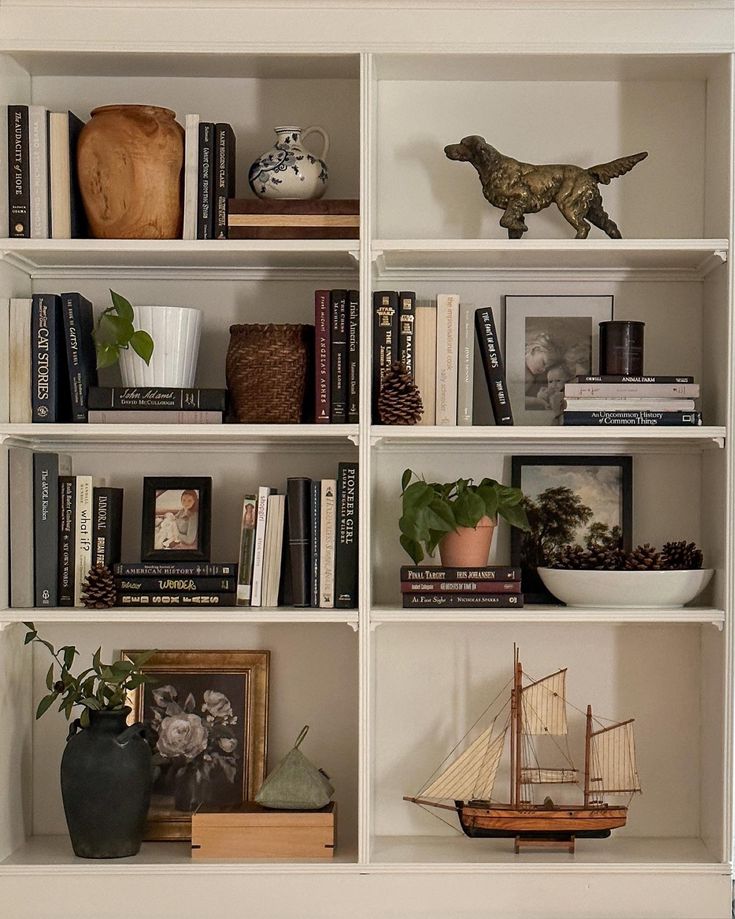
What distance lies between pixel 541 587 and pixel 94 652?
3.18 feet

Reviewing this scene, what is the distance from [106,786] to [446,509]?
845 millimetres

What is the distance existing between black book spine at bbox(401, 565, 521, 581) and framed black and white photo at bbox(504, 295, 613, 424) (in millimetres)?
409

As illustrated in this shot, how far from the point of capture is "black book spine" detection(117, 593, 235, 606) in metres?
2.27

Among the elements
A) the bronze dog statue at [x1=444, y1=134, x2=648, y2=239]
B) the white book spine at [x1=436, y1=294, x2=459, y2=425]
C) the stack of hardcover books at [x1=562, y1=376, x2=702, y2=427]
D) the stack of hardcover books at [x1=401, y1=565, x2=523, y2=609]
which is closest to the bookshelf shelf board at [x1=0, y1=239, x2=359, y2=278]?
the white book spine at [x1=436, y1=294, x2=459, y2=425]

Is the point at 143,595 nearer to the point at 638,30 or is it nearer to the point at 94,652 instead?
the point at 94,652

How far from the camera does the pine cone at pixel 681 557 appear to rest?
229 centimetres

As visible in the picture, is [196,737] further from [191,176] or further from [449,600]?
[191,176]

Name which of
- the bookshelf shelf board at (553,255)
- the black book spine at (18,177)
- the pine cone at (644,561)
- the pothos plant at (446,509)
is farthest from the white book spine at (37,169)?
the pine cone at (644,561)

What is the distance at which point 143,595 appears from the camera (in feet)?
7.46

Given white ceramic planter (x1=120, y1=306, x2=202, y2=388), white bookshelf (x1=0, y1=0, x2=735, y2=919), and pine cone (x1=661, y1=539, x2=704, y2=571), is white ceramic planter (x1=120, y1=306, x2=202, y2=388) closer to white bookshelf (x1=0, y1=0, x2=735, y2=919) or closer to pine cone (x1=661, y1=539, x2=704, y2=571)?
white bookshelf (x1=0, y1=0, x2=735, y2=919)

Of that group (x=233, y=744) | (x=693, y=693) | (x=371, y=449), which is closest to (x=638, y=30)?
(x=371, y=449)

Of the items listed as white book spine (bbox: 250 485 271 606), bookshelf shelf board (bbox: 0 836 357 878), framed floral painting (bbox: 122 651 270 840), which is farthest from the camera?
framed floral painting (bbox: 122 651 270 840)

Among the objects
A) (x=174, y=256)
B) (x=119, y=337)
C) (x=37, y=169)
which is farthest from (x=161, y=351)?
(x=37, y=169)

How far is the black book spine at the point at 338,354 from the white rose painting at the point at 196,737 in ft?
2.06
